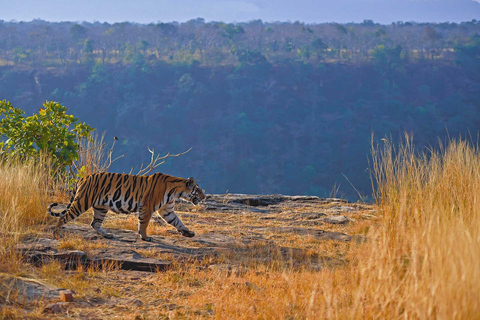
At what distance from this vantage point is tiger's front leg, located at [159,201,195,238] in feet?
23.4

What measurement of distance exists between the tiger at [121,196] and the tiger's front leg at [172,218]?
0.48 feet

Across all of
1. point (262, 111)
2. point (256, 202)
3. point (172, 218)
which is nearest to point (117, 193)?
point (172, 218)

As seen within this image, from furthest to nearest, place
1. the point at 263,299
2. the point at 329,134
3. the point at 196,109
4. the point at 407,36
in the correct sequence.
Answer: the point at 407,36, the point at 196,109, the point at 329,134, the point at 263,299

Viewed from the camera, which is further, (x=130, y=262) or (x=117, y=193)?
(x=117, y=193)

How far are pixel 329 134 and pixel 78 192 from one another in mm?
72495

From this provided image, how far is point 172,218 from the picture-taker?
23.5 ft

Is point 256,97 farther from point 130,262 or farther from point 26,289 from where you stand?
point 26,289

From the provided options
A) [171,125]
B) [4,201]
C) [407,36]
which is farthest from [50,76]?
[4,201]

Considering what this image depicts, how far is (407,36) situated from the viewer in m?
108

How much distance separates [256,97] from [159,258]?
3158 inches

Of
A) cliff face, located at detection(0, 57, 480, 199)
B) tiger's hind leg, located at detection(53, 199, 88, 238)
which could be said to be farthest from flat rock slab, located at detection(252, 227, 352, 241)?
cliff face, located at detection(0, 57, 480, 199)

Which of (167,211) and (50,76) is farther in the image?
(50,76)

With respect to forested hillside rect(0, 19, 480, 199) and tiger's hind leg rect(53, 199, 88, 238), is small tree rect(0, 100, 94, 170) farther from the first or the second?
forested hillside rect(0, 19, 480, 199)

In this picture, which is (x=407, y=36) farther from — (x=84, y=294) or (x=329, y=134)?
(x=84, y=294)
